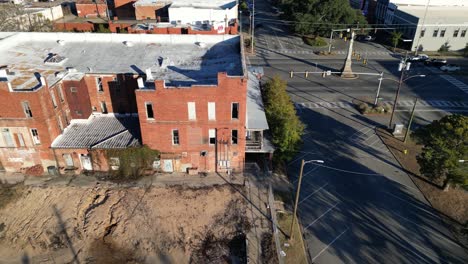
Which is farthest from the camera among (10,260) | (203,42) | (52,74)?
(203,42)

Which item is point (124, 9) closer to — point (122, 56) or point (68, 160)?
point (122, 56)

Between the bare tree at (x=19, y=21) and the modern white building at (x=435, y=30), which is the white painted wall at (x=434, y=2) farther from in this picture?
the bare tree at (x=19, y=21)

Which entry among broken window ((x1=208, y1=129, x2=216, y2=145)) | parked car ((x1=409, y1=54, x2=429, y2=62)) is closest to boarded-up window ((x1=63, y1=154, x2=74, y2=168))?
broken window ((x1=208, y1=129, x2=216, y2=145))

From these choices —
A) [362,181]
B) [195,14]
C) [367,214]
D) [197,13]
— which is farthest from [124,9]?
[367,214]

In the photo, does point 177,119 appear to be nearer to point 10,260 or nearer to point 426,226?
point 10,260

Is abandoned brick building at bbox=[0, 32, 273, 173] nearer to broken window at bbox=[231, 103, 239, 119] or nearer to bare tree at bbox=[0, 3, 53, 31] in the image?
broken window at bbox=[231, 103, 239, 119]

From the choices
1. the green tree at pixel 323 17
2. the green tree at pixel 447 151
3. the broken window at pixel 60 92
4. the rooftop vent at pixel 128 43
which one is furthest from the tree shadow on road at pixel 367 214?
the green tree at pixel 323 17

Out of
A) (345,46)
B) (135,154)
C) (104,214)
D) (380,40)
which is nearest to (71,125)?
(135,154)
